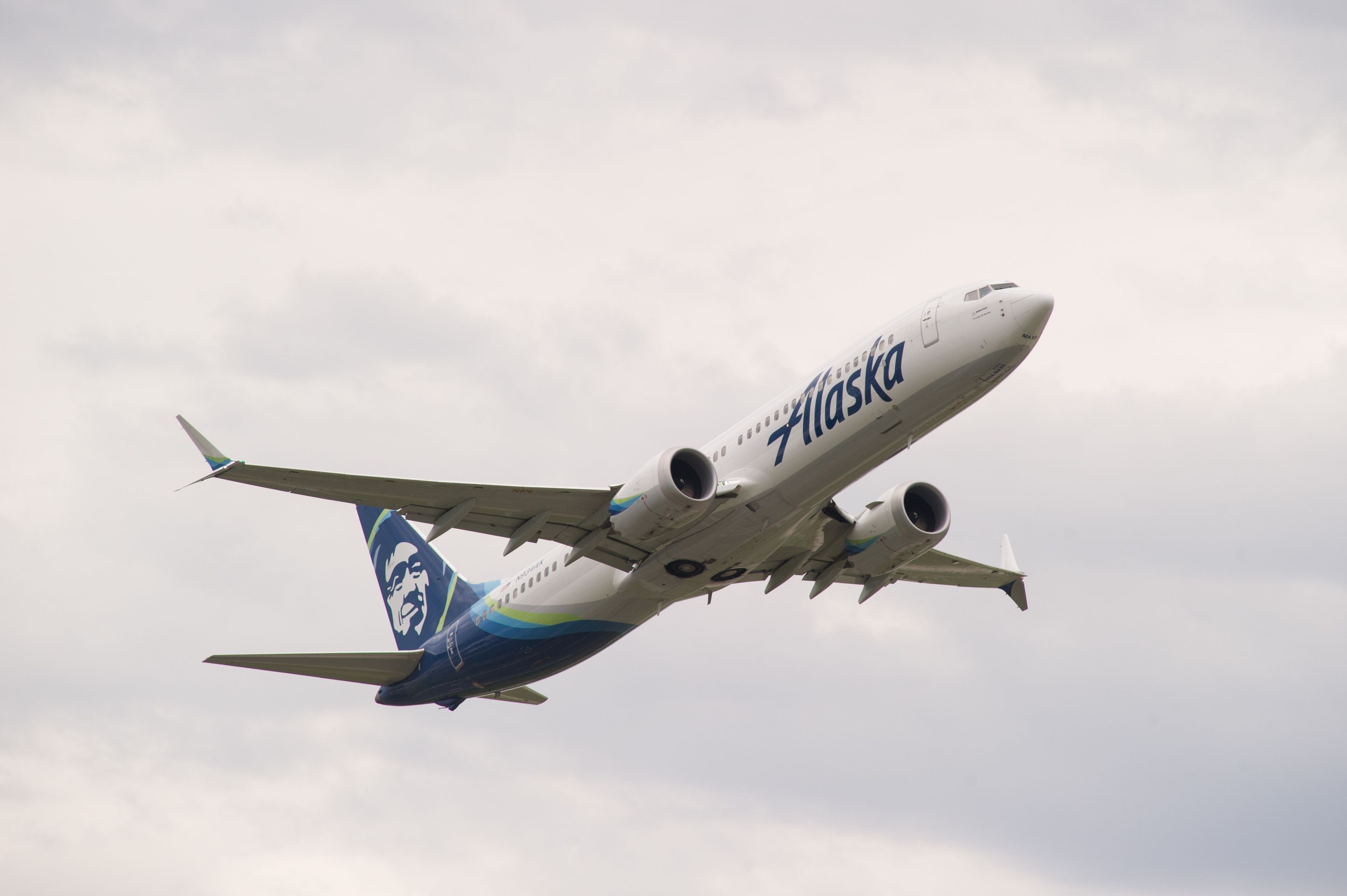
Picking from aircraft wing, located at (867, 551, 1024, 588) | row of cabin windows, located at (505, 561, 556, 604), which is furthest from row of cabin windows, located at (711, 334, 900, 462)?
aircraft wing, located at (867, 551, 1024, 588)

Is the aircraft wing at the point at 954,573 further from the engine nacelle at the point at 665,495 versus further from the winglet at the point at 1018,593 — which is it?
the engine nacelle at the point at 665,495

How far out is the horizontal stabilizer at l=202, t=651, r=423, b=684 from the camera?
1534 inches

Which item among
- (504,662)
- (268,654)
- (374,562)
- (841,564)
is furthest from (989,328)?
(374,562)

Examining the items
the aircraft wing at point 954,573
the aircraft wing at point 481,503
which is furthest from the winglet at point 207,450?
the aircraft wing at point 954,573

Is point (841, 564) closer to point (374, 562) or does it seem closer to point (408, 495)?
point (408, 495)

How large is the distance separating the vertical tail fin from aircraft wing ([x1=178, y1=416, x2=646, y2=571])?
26.1 ft

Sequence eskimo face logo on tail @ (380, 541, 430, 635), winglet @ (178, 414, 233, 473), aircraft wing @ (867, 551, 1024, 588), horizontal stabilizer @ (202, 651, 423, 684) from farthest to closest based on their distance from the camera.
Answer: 1. eskimo face logo on tail @ (380, 541, 430, 635)
2. aircraft wing @ (867, 551, 1024, 588)
3. horizontal stabilizer @ (202, 651, 423, 684)
4. winglet @ (178, 414, 233, 473)

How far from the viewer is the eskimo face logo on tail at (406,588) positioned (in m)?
46.2

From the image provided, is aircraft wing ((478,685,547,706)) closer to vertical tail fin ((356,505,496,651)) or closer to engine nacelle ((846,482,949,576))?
vertical tail fin ((356,505,496,651))

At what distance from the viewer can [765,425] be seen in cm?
3406

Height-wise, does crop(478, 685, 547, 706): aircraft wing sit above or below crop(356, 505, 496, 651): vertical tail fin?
below

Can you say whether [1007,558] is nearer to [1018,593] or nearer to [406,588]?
[1018,593]

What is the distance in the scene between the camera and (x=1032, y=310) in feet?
101

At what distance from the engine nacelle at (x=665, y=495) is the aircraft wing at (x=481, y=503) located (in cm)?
124
